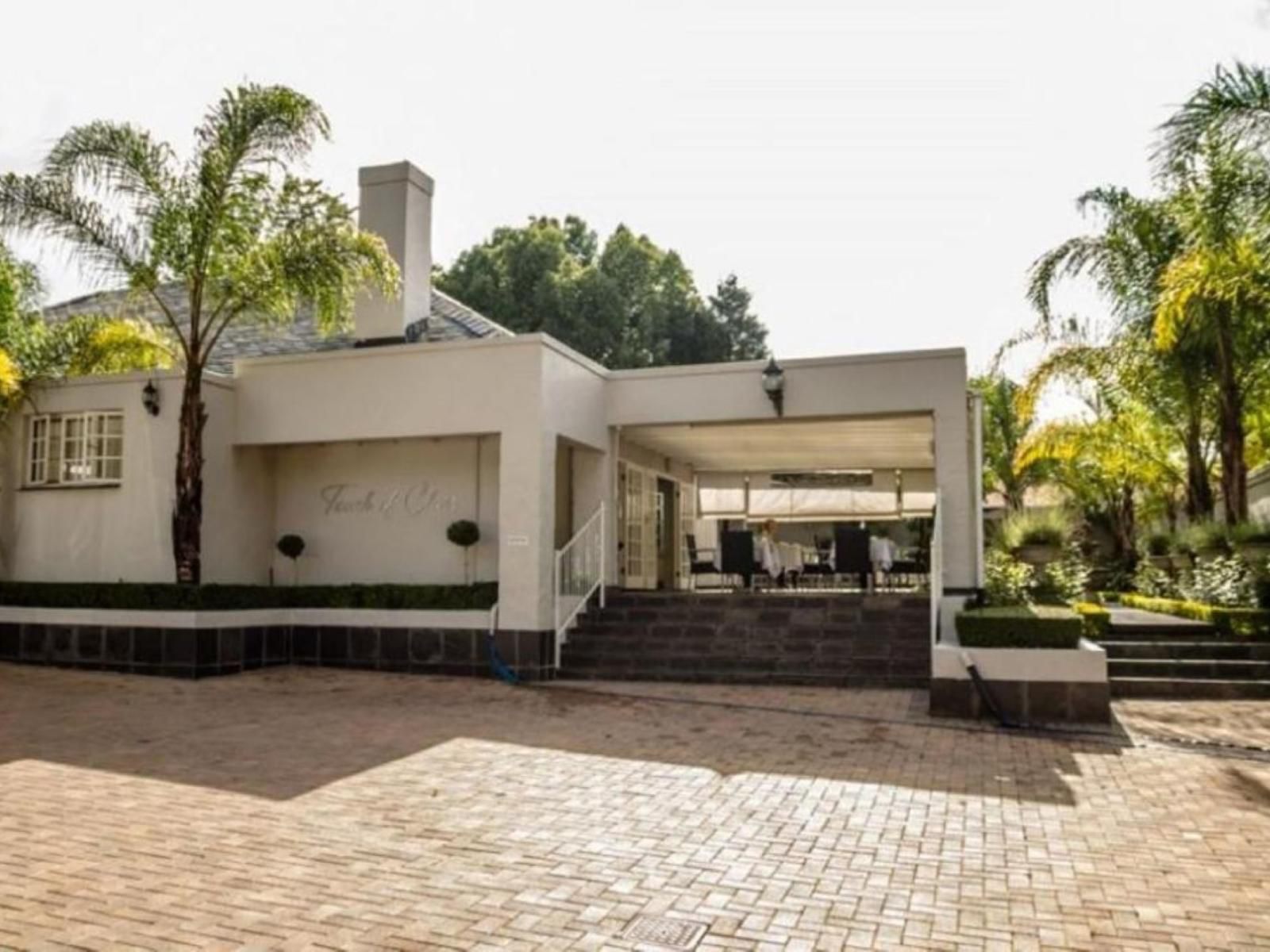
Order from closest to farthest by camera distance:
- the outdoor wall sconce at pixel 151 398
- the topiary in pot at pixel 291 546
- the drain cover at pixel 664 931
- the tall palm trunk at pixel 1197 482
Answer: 1. the drain cover at pixel 664 931
2. the outdoor wall sconce at pixel 151 398
3. the topiary in pot at pixel 291 546
4. the tall palm trunk at pixel 1197 482

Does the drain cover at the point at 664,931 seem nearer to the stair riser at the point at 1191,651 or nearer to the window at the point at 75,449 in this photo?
the stair riser at the point at 1191,651

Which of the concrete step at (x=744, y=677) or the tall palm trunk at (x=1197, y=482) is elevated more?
the tall palm trunk at (x=1197, y=482)

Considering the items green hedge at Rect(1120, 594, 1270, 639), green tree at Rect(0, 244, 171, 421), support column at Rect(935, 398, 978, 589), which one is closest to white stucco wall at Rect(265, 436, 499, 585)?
green tree at Rect(0, 244, 171, 421)

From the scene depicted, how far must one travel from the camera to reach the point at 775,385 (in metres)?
13.8

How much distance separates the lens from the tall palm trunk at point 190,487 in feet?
40.7

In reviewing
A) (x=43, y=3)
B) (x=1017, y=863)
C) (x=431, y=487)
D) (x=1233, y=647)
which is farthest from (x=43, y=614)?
(x=1233, y=647)

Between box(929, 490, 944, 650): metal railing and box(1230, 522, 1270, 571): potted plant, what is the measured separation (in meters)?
4.21

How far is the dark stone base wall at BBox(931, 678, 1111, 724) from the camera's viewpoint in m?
9.25

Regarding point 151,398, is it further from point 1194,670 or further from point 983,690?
point 1194,670

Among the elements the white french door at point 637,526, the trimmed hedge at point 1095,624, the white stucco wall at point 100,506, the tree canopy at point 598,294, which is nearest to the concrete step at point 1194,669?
the trimmed hedge at point 1095,624

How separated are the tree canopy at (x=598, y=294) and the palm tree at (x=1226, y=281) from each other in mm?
20463

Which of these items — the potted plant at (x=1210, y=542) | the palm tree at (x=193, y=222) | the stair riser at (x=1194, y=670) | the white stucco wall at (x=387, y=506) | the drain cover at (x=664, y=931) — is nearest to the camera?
the drain cover at (x=664, y=931)

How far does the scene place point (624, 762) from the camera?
24.8 ft

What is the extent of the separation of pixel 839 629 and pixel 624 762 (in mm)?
5773
